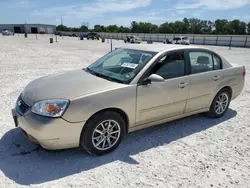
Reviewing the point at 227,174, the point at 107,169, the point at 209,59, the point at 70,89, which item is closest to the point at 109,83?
the point at 70,89

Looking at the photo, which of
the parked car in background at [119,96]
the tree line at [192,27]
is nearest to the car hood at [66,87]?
the parked car in background at [119,96]

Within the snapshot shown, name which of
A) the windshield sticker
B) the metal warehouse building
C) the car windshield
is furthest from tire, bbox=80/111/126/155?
the metal warehouse building

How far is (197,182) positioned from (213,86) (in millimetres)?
2159

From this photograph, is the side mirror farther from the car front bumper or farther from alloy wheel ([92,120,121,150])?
the car front bumper

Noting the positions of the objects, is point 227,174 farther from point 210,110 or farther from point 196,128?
point 210,110

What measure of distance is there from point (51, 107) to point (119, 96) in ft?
2.96

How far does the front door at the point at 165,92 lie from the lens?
3.23m

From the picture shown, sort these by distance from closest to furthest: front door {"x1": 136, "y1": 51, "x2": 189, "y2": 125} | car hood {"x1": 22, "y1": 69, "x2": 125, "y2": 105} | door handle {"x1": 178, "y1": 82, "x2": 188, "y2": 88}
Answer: car hood {"x1": 22, "y1": 69, "x2": 125, "y2": 105}
front door {"x1": 136, "y1": 51, "x2": 189, "y2": 125}
door handle {"x1": 178, "y1": 82, "x2": 188, "y2": 88}

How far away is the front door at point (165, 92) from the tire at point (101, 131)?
351 mm

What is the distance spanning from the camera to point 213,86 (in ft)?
13.6

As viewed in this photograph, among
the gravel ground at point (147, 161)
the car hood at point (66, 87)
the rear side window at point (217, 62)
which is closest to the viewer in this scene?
the gravel ground at point (147, 161)

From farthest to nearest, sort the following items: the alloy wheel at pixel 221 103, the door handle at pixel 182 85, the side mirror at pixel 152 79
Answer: the alloy wheel at pixel 221 103
the door handle at pixel 182 85
the side mirror at pixel 152 79

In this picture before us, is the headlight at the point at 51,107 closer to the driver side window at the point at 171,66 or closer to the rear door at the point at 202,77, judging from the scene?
the driver side window at the point at 171,66

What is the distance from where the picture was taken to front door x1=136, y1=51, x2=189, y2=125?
10.6 ft
